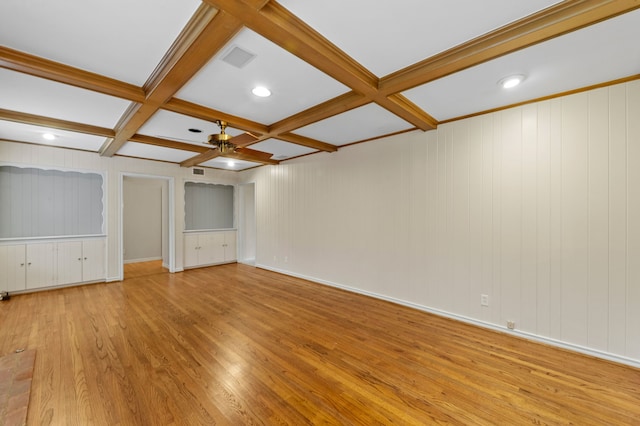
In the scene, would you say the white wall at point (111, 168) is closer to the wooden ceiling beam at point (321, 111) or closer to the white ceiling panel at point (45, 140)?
the white ceiling panel at point (45, 140)

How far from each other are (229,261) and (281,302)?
3598mm

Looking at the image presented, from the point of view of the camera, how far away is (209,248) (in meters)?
6.51

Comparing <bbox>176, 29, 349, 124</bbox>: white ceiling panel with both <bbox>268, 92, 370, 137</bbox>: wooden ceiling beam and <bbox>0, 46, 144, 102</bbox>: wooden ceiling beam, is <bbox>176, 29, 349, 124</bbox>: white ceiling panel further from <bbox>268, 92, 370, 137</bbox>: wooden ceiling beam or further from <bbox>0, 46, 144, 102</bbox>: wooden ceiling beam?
<bbox>0, 46, 144, 102</bbox>: wooden ceiling beam

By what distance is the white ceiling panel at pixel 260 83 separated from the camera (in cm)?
189

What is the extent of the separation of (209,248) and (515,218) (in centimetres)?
624

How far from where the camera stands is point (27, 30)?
5.54 ft

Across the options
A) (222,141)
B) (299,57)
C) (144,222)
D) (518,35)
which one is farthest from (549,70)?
(144,222)

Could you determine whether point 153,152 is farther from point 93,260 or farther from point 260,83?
point 260,83

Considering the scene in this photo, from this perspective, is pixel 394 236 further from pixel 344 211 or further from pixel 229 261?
pixel 229 261

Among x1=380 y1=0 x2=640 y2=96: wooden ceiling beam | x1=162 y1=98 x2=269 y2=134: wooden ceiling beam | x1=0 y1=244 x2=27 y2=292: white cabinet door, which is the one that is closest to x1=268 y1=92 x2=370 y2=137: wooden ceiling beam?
x1=162 y1=98 x2=269 y2=134: wooden ceiling beam

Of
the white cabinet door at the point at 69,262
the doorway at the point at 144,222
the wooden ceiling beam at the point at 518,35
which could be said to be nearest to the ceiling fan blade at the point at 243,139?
the wooden ceiling beam at the point at 518,35

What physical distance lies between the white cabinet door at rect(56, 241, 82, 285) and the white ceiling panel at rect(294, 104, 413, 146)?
15.3 feet

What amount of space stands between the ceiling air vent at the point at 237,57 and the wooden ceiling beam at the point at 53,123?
290cm

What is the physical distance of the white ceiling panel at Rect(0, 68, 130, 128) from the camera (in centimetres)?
236
